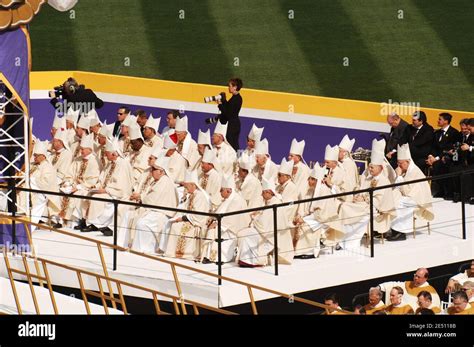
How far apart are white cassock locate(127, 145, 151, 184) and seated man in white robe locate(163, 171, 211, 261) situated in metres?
2.56

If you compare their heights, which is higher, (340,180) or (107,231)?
(340,180)

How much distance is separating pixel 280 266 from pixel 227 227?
0.91 m

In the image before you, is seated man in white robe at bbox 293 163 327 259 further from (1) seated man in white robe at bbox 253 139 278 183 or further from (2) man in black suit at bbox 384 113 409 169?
(2) man in black suit at bbox 384 113 409 169

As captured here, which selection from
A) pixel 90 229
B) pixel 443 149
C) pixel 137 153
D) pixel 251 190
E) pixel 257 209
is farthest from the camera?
pixel 443 149

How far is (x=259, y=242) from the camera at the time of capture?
23.9m

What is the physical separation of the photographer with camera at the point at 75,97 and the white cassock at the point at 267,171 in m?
5.90

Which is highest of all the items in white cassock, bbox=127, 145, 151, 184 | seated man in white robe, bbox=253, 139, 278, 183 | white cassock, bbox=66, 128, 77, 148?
white cassock, bbox=66, 128, 77, 148

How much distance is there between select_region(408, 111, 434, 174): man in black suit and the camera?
2753 centimetres

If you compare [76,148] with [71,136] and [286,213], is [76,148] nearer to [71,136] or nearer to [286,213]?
[71,136]

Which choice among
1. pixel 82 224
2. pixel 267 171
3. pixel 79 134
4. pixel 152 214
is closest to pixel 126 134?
pixel 79 134

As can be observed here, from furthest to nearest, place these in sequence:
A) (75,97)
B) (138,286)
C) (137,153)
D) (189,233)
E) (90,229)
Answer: (75,97), (137,153), (90,229), (189,233), (138,286)

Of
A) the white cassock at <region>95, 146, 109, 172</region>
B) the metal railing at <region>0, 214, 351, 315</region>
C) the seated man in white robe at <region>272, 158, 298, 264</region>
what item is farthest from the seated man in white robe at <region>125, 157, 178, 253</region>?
the white cassock at <region>95, 146, 109, 172</region>
